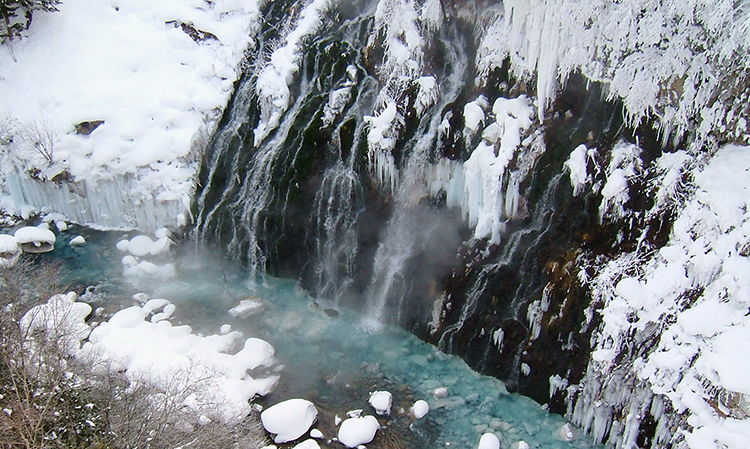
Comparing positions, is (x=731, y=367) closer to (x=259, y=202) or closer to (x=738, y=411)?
(x=738, y=411)

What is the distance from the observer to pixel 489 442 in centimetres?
848

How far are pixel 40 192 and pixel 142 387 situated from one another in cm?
1060

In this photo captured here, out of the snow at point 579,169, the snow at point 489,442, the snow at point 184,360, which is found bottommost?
the snow at point 489,442

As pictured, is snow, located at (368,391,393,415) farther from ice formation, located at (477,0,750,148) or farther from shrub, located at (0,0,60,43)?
shrub, located at (0,0,60,43)

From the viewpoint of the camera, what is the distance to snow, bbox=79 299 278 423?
336 inches

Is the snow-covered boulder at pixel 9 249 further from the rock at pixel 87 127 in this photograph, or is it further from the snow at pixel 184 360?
the snow at pixel 184 360

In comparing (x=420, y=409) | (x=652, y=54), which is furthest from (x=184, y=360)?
(x=652, y=54)

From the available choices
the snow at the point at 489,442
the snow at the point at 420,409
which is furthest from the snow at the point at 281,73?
the snow at the point at 489,442

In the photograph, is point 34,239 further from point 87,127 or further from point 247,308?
point 247,308

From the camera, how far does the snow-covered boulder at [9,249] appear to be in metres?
12.9

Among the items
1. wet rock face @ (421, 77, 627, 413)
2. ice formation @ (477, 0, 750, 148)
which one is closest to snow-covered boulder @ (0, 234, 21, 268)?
wet rock face @ (421, 77, 627, 413)

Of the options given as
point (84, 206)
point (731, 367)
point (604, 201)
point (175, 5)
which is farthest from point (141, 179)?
point (731, 367)

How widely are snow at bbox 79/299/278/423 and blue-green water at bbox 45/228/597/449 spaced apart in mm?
468

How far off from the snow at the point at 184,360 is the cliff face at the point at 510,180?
2811mm
